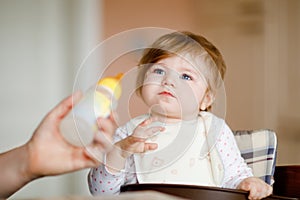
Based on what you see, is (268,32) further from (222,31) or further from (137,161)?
(137,161)

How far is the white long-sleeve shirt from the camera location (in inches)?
47.5

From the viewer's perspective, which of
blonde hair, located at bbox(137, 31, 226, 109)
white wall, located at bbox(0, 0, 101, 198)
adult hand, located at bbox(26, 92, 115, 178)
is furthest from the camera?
white wall, located at bbox(0, 0, 101, 198)

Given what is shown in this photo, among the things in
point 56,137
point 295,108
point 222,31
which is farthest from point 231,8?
point 56,137

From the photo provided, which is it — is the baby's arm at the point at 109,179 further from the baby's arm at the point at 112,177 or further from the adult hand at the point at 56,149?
the adult hand at the point at 56,149

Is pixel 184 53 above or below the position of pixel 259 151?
above

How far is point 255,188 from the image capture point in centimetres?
111

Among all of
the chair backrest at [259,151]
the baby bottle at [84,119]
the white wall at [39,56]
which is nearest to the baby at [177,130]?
the chair backrest at [259,151]

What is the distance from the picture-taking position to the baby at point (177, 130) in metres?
1.16

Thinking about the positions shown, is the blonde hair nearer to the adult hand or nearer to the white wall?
the adult hand

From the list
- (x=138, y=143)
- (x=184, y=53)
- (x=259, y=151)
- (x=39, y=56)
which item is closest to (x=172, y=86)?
(x=184, y=53)

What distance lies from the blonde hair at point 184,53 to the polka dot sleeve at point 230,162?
0.15 metres

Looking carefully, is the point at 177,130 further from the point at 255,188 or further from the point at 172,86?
the point at 255,188

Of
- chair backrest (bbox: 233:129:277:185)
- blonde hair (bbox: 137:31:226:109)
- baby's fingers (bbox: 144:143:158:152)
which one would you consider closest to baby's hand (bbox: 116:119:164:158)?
baby's fingers (bbox: 144:143:158:152)

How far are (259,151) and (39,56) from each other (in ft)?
4.41
